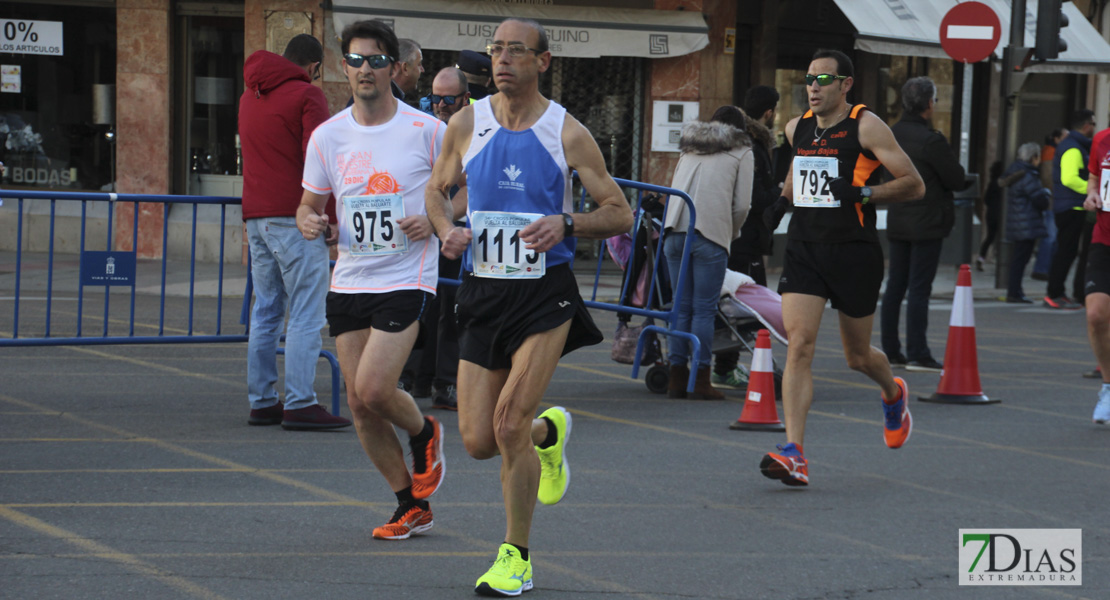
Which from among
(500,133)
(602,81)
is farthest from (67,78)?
(500,133)

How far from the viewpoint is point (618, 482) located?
6.17 m

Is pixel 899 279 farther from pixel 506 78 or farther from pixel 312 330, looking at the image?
pixel 506 78

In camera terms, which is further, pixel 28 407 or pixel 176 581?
→ pixel 28 407

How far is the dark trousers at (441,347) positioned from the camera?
7.82m

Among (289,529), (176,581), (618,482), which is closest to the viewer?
(176,581)

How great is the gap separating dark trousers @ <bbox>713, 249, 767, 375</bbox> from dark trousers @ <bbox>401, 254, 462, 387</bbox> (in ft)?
6.37

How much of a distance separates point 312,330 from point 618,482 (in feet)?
6.09

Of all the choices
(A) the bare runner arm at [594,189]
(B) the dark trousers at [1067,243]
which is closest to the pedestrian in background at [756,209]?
(A) the bare runner arm at [594,189]

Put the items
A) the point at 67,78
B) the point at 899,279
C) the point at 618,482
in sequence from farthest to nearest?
the point at 67,78 < the point at 899,279 < the point at 618,482

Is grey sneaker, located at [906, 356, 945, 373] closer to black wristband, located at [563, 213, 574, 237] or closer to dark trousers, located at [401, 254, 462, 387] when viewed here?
Result: dark trousers, located at [401, 254, 462, 387]

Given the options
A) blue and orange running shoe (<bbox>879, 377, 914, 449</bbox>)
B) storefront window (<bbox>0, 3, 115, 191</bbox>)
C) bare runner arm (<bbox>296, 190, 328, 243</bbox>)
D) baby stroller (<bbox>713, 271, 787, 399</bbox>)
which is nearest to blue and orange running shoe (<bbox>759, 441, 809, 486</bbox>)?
blue and orange running shoe (<bbox>879, 377, 914, 449</bbox>)

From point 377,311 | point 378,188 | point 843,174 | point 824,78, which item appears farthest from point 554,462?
point 824,78

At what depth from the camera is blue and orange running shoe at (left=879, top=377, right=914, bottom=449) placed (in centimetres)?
679

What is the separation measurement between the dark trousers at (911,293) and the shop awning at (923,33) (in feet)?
21.2
